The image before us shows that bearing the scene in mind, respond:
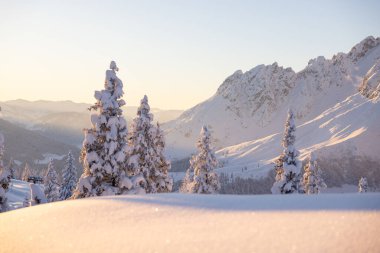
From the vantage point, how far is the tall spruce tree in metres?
26.9

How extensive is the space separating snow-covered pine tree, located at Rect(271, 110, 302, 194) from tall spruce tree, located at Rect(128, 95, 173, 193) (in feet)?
31.3

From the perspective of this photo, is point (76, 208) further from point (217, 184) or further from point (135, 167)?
point (217, 184)

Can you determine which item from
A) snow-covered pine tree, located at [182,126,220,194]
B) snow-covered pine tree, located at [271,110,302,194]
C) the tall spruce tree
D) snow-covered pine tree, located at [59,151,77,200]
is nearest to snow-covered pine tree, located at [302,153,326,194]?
snow-covered pine tree, located at [271,110,302,194]

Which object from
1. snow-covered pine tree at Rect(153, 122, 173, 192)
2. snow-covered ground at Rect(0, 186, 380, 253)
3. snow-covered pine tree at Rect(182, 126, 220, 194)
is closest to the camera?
snow-covered ground at Rect(0, 186, 380, 253)

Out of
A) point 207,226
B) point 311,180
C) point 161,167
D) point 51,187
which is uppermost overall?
point 161,167

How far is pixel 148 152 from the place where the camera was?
27.2 m

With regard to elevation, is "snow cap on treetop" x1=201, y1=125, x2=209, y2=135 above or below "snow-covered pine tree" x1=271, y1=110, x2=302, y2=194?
above

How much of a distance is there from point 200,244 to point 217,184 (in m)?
31.0

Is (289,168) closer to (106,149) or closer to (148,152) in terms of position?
(148,152)

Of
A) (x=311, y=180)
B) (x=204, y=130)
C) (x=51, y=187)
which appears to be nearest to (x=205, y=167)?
(x=204, y=130)

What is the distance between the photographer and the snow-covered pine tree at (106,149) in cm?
2158

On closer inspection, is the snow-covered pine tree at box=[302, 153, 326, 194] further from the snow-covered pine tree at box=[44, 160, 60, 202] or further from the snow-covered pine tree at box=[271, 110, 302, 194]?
the snow-covered pine tree at box=[44, 160, 60, 202]

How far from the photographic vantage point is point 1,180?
24.9 metres

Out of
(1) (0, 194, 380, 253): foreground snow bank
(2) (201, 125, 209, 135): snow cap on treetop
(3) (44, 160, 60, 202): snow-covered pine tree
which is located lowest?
(3) (44, 160, 60, 202): snow-covered pine tree
